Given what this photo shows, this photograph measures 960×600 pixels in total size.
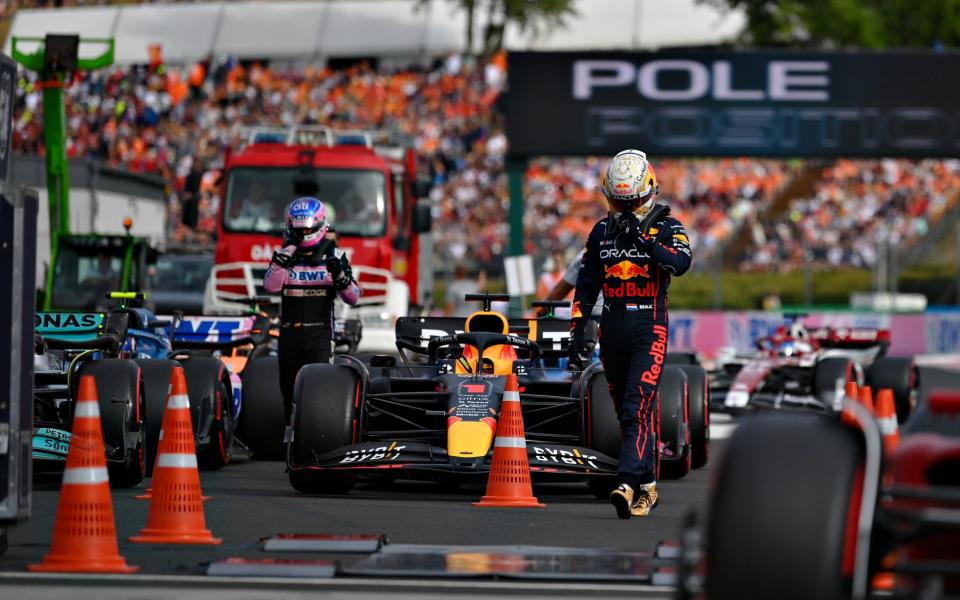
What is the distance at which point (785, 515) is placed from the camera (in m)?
4.44

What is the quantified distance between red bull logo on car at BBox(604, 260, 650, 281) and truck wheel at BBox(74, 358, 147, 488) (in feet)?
9.57

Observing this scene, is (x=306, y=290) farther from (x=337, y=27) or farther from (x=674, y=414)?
(x=337, y=27)

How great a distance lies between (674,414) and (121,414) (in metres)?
3.25

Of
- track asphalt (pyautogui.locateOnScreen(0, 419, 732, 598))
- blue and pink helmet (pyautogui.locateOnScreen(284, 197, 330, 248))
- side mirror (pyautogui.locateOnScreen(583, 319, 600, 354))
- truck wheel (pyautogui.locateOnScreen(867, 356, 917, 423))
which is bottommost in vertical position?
track asphalt (pyautogui.locateOnScreen(0, 419, 732, 598))

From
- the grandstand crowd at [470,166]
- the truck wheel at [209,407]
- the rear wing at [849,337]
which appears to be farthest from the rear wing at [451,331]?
the grandstand crowd at [470,166]

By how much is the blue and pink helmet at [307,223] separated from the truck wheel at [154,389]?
45.8 inches

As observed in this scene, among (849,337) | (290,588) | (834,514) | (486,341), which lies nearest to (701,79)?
(849,337)

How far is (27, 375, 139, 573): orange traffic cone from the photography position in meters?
7.33

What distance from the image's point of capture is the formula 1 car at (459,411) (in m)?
10.3

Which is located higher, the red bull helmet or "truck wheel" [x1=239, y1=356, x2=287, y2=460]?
the red bull helmet

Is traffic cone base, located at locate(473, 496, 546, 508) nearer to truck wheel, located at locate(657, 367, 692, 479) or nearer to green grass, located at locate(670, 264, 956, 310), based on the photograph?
truck wheel, located at locate(657, 367, 692, 479)

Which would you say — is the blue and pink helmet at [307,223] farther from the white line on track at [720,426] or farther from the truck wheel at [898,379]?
the truck wheel at [898,379]

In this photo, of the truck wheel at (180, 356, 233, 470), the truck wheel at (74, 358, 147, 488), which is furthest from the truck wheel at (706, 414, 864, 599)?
the truck wheel at (180, 356, 233, 470)

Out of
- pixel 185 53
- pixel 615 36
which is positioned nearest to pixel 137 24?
pixel 185 53
